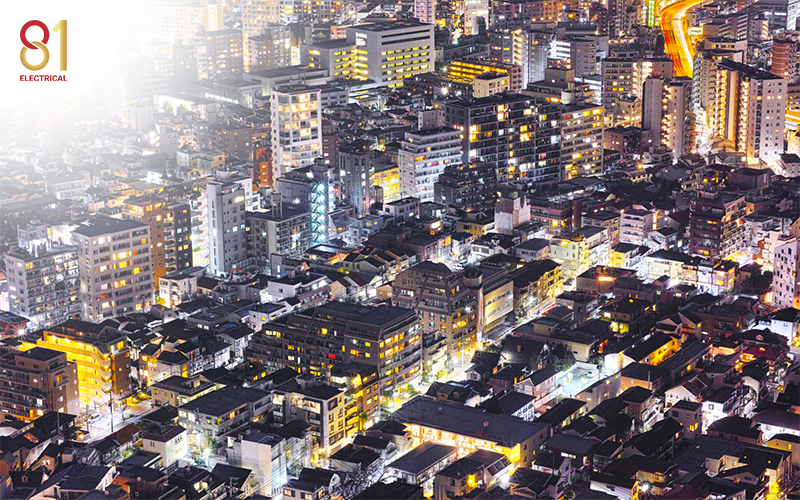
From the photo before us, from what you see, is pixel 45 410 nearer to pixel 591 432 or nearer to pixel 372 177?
pixel 591 432

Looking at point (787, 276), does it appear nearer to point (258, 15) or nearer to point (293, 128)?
point (293, 128)

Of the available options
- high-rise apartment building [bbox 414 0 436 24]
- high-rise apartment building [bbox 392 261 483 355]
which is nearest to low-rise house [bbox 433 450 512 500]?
high-rise apartment building [bbox 392 261 483 355]

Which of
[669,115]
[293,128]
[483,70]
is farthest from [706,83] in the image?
[293,128]

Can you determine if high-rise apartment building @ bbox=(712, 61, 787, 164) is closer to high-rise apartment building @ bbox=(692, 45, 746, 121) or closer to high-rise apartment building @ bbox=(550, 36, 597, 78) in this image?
high-rise apartment building @ bbox=(692, 45, 746, 121)

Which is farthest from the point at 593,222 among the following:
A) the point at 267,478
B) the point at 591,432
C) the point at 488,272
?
the point at 267,478

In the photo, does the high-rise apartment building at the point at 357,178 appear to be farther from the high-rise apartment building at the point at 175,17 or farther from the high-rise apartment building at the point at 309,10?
the high-rise apartment building at the point at 309,10
